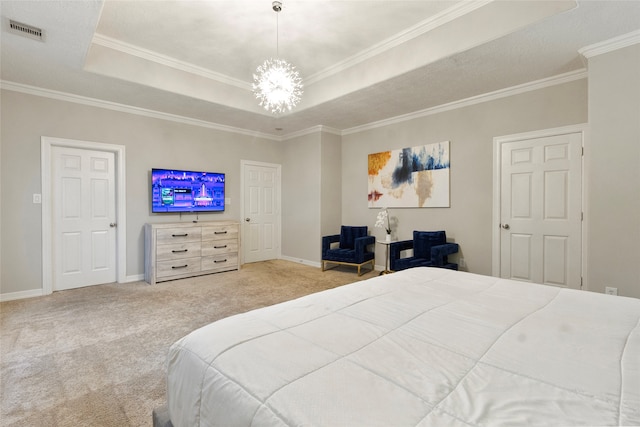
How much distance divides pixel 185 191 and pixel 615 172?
5617mm

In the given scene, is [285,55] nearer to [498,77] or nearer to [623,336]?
[498,77]

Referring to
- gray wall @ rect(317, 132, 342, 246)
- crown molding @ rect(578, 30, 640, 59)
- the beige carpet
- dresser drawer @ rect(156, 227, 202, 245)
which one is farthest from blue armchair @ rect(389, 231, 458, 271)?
dresser drawer @ rect(156, 227, 202, 245)

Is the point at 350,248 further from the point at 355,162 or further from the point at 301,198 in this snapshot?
the point at 355,162

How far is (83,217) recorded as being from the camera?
14.5ft

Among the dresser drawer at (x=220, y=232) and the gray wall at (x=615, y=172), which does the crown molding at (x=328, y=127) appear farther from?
the dresser drawer at (x=220, y=232)

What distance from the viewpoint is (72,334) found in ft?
9.20

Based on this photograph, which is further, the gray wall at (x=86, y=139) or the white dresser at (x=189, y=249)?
the white dresser at (x=189, y=249)

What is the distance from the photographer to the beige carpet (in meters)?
1.80

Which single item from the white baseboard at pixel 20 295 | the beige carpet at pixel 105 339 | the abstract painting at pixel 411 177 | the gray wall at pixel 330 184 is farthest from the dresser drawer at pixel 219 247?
the abstract painting at pixel 411 177

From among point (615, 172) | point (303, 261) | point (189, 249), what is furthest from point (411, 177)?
point (189, 249)

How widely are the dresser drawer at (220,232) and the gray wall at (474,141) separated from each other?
264cm

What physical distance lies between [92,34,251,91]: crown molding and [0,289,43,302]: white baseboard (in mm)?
3286

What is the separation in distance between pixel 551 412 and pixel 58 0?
3711 mm

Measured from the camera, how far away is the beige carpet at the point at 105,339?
1.80 meters
